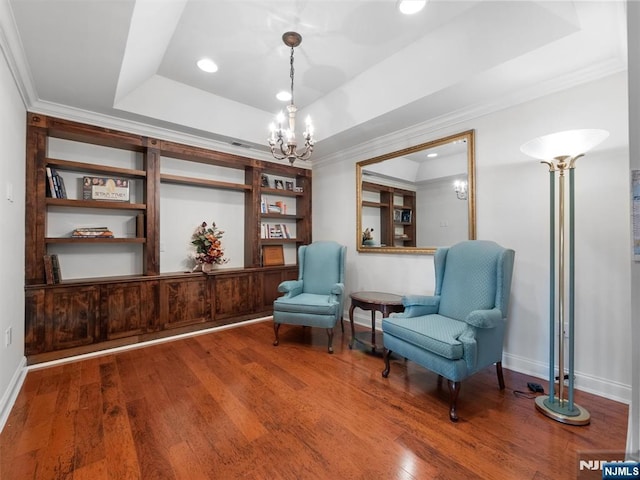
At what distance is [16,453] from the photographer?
1.51 metres

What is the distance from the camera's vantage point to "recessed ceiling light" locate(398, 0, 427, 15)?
204 centimetres

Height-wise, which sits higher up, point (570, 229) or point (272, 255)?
point (570, 229)

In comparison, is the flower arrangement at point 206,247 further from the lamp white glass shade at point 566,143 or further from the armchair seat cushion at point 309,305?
the lamp white glass shade at point 566,143

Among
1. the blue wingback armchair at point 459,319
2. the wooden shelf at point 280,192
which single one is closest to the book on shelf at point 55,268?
the wooden shelf at point 280,192

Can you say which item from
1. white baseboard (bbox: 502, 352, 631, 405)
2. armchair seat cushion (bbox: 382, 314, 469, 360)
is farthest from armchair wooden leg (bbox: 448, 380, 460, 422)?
white baseboard (bbox: 502, 352, 631, 405)

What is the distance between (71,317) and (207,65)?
2.81 m

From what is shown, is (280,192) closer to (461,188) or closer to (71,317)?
(461,188)

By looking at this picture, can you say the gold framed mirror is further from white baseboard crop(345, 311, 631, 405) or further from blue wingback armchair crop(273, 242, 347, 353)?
white baseboard crop(345, 311, 631, 405)

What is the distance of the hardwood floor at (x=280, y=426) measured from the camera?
4.69ft

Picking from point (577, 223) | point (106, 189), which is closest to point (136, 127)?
point (106, 189)

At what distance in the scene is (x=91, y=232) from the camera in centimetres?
300

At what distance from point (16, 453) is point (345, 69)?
12.3ft

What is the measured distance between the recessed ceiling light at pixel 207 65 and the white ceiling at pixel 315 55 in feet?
0.24

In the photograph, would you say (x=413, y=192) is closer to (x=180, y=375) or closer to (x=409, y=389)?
(x=409, y=389)
